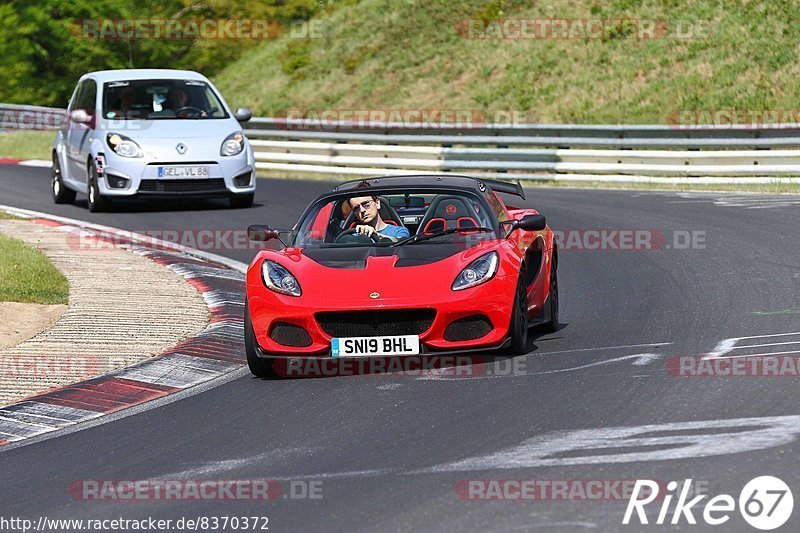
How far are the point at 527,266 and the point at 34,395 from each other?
348cm

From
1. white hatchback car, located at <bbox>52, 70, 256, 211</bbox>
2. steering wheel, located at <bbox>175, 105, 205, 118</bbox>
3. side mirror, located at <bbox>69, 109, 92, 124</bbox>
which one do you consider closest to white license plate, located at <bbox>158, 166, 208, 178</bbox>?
white hatchback car, located at <bbox>52, 70, 256, 211</bbox>

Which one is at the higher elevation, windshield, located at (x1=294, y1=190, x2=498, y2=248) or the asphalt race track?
windshield, located at (x1=294, y1=190, x2=498, y2=248)

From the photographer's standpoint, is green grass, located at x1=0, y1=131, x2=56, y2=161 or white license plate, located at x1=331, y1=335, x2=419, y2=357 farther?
green grass, located at x1=0, y1=131, x2=56, y2=161

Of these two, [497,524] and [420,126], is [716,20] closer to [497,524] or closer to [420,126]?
[420,126]

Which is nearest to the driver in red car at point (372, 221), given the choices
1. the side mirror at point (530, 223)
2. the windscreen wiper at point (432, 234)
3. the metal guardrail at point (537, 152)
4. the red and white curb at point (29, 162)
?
the windscreen wiper at point (432, 234)

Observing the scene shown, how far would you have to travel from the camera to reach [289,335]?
9.22 meters

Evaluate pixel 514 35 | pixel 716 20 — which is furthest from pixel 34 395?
pixel 514 35

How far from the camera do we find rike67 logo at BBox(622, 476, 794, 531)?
5.47 m

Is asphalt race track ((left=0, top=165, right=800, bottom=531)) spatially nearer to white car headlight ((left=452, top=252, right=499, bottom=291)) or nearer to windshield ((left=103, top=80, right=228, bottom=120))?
white car headlight ((left=452, top=252, right=499, bottom=291))

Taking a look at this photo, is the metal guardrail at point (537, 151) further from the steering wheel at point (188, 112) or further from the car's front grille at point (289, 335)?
the car's front grille at point (289, 335)

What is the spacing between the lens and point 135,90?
2038 centimetres

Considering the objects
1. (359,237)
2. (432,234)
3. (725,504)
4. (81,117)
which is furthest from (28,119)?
(725,504)

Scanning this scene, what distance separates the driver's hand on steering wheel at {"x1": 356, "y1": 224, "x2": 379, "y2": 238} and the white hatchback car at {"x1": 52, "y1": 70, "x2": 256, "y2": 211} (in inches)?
366

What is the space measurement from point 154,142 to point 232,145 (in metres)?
1.07
